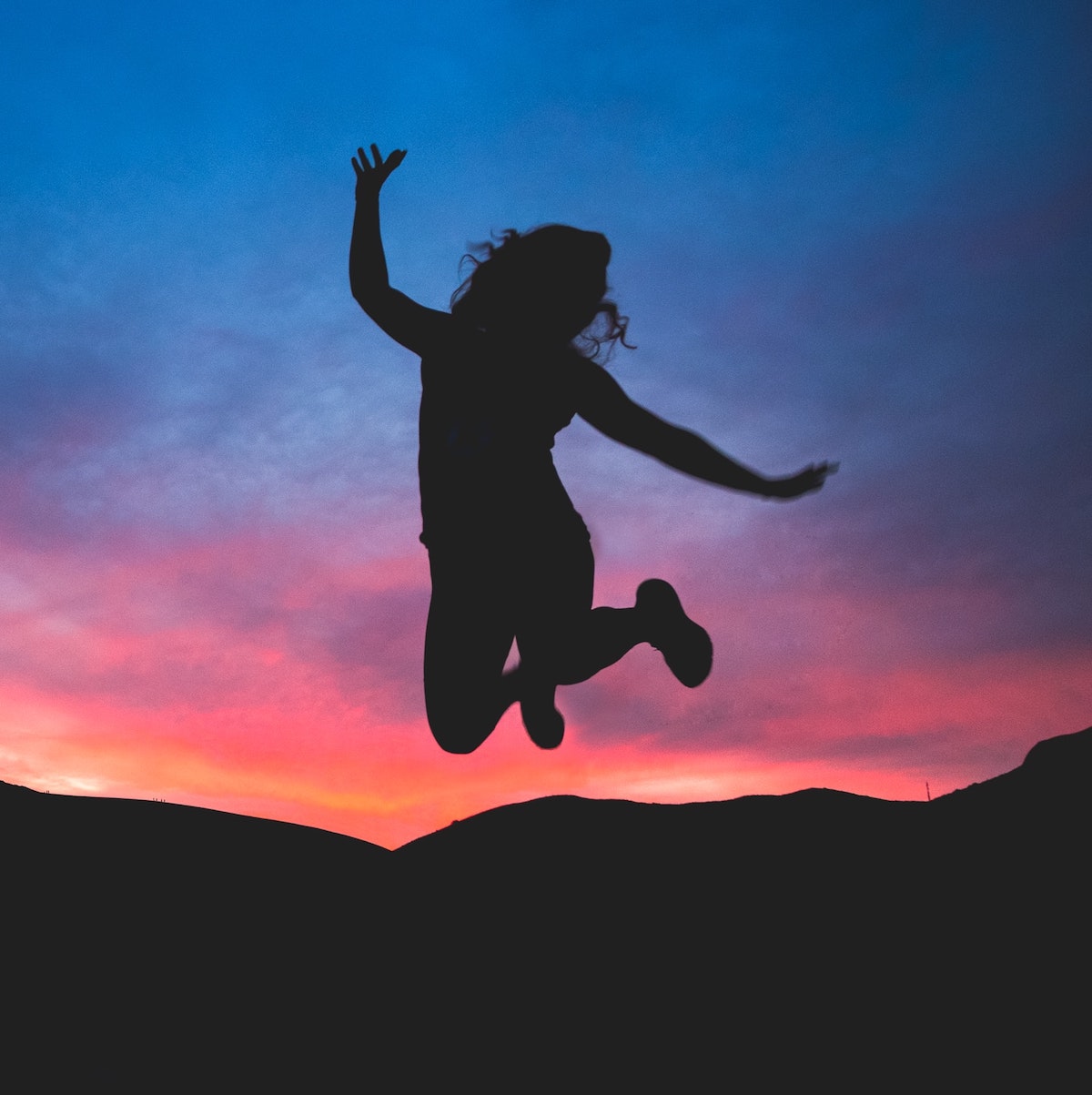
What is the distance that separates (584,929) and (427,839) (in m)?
1.27

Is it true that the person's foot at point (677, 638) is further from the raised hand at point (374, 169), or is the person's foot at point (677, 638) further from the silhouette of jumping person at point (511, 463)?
the raised hand at point (374, 169)

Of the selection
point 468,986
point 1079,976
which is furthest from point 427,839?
point 1079,976

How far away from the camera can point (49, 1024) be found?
328cm

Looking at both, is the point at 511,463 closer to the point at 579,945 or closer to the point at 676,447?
the point at 676,447

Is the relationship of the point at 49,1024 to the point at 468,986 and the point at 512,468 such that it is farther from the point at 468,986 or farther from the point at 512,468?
the point at 512,468

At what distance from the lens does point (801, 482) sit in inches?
146

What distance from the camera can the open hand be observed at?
12.1 ft

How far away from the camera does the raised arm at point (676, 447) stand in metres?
3.71

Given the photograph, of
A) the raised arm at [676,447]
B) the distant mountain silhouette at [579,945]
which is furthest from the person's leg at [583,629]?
the distant mountain silhouette at [579,945]

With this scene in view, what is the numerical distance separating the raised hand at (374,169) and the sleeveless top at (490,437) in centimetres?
75

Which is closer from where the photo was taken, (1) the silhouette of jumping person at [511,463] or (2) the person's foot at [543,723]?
(1) the silhouette of jumping person at [511,463]

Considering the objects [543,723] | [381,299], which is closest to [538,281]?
[381,299]

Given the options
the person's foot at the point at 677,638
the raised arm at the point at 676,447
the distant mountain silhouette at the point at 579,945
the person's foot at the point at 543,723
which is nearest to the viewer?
the distant mountain silhouette at the point at 579,945

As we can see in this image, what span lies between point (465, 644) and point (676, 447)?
1121mm
